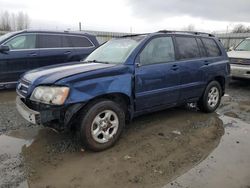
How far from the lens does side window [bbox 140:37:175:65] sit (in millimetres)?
4781

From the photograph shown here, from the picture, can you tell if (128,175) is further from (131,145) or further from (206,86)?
(206,86)

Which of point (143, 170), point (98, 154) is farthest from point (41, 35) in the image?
point (143, 170)

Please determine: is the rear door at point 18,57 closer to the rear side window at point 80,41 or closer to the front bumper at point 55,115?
the rear side window at point 80,41

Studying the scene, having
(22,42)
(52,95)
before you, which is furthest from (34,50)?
(52,95)

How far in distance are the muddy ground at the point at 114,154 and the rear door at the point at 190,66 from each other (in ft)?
1.98

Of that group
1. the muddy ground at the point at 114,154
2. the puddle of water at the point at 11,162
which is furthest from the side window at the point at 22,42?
the puddle of water at the point at 11,162

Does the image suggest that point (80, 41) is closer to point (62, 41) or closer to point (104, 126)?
point (62, 41)

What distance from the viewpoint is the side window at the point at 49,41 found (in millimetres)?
8273

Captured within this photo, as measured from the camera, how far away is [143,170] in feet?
11.9

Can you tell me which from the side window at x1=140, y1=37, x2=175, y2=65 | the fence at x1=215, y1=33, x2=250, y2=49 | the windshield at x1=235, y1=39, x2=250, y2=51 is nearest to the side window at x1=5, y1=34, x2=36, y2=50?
the side window at x1=140, y1=37, x2=175, y2=65

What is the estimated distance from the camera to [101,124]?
162 inches

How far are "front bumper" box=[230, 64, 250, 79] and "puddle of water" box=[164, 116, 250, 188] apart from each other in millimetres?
4775

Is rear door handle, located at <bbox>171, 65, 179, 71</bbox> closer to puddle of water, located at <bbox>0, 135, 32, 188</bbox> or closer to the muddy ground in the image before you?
the muddy ground

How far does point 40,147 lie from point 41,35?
4.85 m
